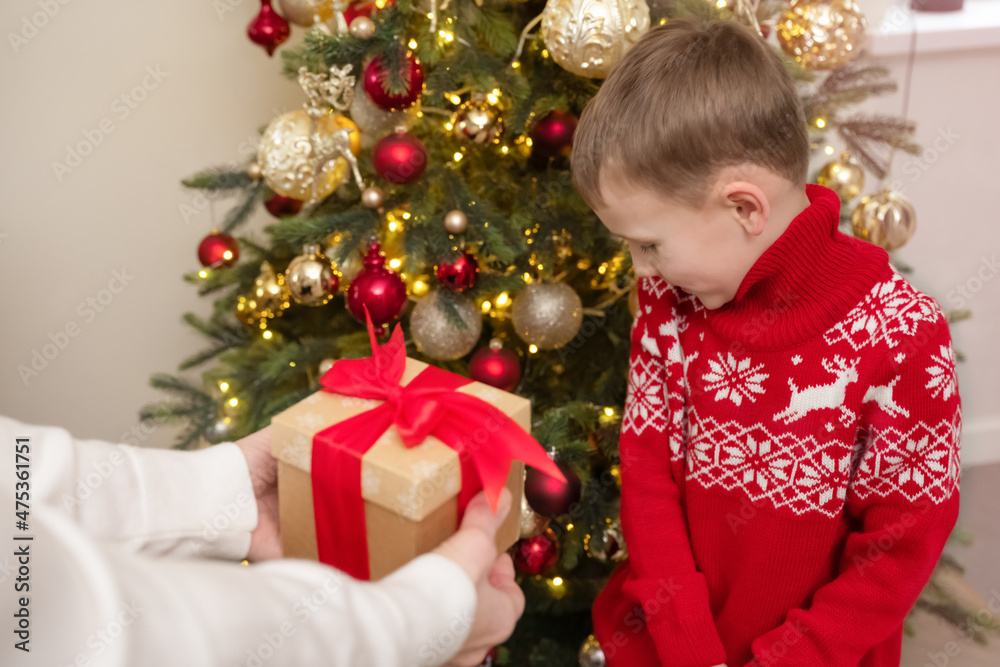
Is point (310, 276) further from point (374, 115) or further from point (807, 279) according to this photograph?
point (807, 279)

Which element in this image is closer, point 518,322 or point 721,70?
point 721,70

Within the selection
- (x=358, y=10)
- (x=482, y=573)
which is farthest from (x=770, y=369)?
(x=358, y=10)

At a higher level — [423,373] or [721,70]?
[721,70]

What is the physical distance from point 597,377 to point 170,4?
1301mm

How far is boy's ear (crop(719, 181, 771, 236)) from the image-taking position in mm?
838

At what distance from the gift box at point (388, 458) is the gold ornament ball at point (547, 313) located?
411 millimetres

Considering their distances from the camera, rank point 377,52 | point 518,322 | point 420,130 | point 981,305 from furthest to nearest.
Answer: point 981,305, point 420,130, point 518,322, point 377,52

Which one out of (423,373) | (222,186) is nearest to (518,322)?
(423,373)

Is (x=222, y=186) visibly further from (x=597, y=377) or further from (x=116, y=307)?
(x=597, y=377)

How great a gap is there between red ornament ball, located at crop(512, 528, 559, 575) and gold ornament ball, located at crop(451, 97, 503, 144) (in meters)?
0.72

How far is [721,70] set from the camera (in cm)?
84

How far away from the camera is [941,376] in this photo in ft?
2.73

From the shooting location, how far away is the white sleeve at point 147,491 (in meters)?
0.77

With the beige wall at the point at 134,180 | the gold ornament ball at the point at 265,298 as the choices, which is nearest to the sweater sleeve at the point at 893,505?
the gold ornament ball at the point at 265,298
